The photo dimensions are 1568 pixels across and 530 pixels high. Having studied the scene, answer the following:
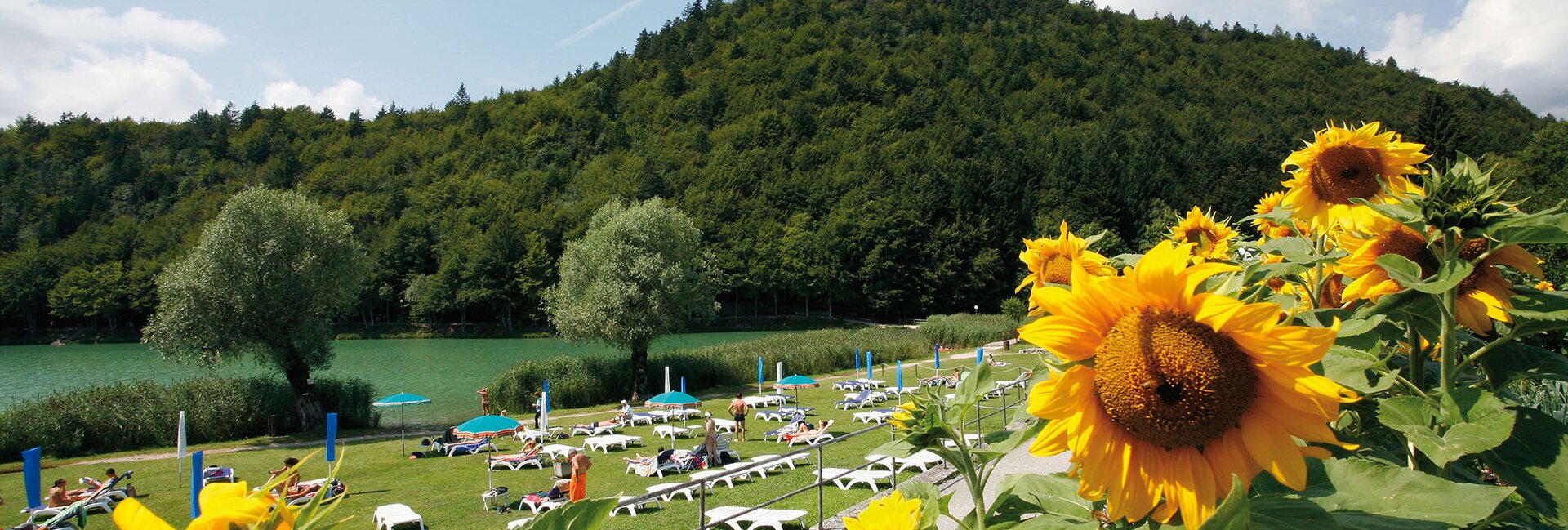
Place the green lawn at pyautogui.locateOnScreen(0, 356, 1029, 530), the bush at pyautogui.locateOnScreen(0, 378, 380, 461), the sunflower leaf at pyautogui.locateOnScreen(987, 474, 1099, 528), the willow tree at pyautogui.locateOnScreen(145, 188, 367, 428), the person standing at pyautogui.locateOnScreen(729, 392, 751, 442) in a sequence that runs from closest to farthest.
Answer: the sunflower leaf at pyautogui.locateOnScreen(987, 474, 1099, 528) < the green lawn at pyautogui.locateOnScreen(0, 356, 1029, 530) < the person standing at pyautogui.locateOnScreen(729, 392, 751, 442) < the bush at pyautogui.locateOnScreen(0, 378, 380, 461) < the willow tree at pyautogui.locateOnScreen(145, 188, 367, 428)

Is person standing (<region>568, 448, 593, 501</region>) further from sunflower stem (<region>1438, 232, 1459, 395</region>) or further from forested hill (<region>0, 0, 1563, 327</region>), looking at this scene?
forested hill (<region>0, 0, 1563, 327</region>)

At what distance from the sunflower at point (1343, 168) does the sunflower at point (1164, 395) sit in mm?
967

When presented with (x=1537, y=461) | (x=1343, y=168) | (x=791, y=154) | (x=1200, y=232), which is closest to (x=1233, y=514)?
(x=1537, y=461)

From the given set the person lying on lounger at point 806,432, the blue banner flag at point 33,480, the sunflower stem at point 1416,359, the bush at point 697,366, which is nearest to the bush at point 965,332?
the bush at point 697,366

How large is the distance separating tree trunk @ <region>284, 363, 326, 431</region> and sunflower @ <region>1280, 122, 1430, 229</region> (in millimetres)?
24763

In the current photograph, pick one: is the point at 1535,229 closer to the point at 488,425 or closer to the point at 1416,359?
the point at 1416,359

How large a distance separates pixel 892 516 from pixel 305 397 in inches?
967

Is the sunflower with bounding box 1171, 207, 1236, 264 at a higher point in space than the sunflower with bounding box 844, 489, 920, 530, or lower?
higher

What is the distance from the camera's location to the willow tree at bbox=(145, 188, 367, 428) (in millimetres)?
20953

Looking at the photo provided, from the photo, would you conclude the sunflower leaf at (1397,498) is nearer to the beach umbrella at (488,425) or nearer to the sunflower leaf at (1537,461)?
the sunflower leaf at (1537,461)

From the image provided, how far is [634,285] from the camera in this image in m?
27.0

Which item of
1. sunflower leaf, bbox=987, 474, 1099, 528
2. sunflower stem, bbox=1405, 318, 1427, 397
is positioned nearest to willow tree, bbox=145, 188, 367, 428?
sunflower leaf, bbox=987, 474, 1099, 528

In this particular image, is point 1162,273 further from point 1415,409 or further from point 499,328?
point 499,328

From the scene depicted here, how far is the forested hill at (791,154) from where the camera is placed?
6981cm
